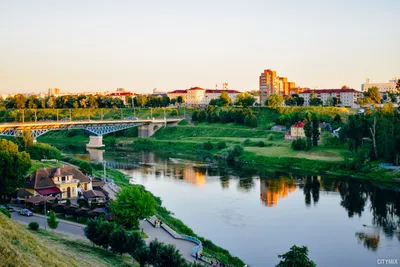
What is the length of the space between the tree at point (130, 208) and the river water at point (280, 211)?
11.0 ft

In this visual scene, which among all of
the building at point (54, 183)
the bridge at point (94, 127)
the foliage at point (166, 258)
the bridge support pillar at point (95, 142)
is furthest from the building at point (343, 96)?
the foliage at point (166, 258)

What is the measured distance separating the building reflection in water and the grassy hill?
1485cm

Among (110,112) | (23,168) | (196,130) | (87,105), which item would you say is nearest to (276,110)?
(196,130)

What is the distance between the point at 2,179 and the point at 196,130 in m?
46.7

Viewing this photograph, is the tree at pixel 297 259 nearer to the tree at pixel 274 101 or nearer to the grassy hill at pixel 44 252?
the grassy hill at pixel 44 252

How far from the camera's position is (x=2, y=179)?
2528cm

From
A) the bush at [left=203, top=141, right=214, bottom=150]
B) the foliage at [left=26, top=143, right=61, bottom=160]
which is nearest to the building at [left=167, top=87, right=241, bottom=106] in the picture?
the bush at [left=203, top=141, right=214, bottom=150]

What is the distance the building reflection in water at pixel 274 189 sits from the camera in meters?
31.2

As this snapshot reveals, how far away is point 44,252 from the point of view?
12766mm

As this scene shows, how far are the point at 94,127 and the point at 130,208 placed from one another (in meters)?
44.3

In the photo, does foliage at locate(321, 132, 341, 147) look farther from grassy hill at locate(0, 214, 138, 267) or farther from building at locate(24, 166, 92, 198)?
grassy hill at locate(0, 214, 138, 267)

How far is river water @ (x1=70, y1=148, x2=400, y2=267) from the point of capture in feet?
70.8

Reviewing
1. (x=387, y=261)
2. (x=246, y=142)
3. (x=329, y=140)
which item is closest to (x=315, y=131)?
(x=329, y=140)

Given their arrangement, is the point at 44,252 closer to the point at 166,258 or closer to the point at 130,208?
the point at 166,258
